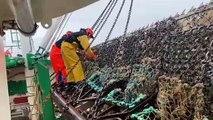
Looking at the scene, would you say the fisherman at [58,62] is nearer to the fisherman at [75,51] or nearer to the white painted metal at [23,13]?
the fisherman at [75,51]

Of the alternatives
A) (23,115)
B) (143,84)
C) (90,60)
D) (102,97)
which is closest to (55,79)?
(90,60)

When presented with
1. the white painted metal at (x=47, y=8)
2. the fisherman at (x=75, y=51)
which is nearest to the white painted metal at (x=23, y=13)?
the white painted metal at (x=47, y=8)

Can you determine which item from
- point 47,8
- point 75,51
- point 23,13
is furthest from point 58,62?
point 23,13

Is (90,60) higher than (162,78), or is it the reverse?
(90,60)

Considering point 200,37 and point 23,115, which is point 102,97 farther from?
point 23,115

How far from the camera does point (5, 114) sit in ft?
4.79

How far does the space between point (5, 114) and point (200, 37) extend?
2160mm

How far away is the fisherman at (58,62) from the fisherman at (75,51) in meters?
0.14

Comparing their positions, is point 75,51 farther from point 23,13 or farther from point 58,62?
point 23,13

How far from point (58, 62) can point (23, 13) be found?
455cm

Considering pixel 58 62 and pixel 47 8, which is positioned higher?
pixel 58 62

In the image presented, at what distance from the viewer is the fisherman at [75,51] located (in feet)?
17.2

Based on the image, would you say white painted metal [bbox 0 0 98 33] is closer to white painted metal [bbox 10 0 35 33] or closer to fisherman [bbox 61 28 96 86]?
white painted metal [bbox 10 0 35 33]

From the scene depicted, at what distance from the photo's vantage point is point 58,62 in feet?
19.2
